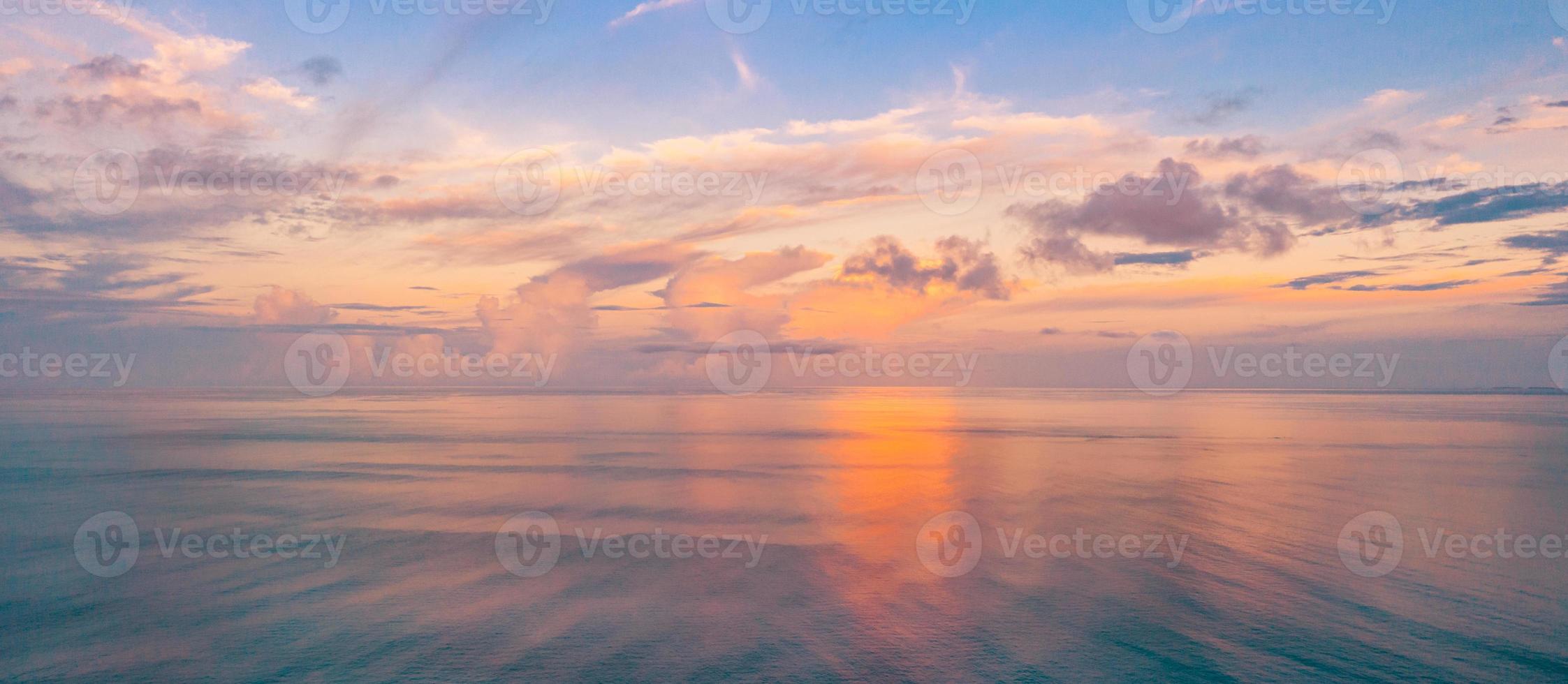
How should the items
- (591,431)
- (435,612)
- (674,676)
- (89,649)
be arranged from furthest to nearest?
(591,431)
(435,612)
(89,649)
(674,676)

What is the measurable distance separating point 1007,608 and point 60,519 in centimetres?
2939

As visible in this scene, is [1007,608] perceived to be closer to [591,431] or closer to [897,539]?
[897,539]

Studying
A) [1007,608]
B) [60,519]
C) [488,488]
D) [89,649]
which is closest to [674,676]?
[1007,608]

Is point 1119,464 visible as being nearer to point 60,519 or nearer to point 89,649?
point 89,649

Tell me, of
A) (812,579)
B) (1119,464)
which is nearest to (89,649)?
(812,579)

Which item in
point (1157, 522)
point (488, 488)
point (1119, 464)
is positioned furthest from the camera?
point (1119, 464)

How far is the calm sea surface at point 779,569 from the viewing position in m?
14.3

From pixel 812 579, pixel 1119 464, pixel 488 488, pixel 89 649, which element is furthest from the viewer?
pixel 1119 464

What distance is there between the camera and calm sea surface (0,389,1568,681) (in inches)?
562

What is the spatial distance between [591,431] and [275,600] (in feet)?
150

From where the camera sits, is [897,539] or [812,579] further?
[897,539]

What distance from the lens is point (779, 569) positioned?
20094mm

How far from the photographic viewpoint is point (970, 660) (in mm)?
14312

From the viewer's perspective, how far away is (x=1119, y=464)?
39.5m
